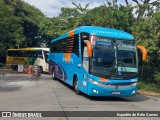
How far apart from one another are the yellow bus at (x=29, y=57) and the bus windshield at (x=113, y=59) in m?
21.1

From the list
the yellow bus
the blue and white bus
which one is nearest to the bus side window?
the blue and white bus

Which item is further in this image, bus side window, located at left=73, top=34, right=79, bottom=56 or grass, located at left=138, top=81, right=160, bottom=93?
grass, located at left=138, top=81, right=160, bottom=93

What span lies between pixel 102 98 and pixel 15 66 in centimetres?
2435

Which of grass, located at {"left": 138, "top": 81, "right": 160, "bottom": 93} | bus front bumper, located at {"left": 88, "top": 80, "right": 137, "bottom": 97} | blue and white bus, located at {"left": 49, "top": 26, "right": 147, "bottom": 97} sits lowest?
grass, located at {"left": 138, "top": 81, "right": 160, "bottom": 93}

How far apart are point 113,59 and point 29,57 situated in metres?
25.0

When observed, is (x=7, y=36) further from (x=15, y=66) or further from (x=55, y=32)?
(x=55, y=32)

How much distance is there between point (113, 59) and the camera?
1498 cm

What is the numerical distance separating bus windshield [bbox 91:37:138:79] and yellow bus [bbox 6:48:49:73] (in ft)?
69.4

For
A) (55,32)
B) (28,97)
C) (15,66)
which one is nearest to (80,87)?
(28,97)

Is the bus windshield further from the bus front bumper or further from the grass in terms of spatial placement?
the grass

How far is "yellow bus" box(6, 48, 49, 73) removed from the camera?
36344mm

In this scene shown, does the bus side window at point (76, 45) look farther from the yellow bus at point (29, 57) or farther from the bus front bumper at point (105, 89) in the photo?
the yellow bus at point (29, 57)

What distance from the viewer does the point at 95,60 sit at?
48.5 feet

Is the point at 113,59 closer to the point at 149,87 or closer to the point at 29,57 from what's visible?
the point at 149,87
